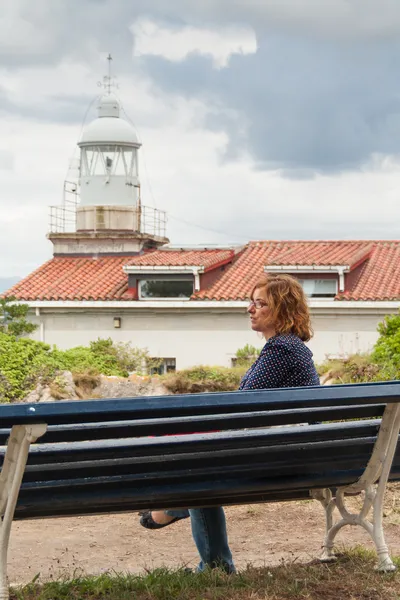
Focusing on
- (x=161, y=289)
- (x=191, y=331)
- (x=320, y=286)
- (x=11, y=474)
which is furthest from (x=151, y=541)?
(x=161, y=289)

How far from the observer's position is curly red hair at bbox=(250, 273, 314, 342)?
4809 millimetres

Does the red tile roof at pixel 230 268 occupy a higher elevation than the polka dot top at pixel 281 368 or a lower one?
higher

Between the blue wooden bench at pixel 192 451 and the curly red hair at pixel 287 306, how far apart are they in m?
0.79

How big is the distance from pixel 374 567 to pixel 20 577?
2021mm

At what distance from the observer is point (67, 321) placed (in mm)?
39875

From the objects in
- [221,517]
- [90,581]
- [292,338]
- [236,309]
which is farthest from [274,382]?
[236,309]

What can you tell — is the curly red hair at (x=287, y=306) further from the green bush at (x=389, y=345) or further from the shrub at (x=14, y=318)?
the shrub at (x=14, y=318)

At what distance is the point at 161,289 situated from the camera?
39.8 m

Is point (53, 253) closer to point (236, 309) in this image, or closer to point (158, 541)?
point (236, 309)

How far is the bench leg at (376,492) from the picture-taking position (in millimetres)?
4105

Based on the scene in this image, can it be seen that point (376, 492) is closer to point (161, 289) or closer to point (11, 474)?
point (11, 474)

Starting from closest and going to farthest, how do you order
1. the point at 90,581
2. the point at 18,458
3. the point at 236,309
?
the point at 18,458 < the point at 90,581 < the point at 236,309

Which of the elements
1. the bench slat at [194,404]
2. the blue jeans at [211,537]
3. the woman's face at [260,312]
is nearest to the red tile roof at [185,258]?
the woman's face at [260,312]

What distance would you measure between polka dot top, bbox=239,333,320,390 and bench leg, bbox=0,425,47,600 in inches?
54.7
